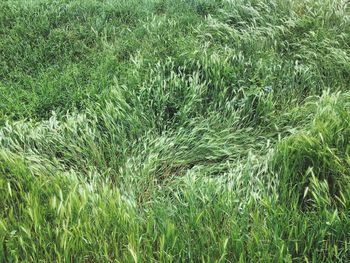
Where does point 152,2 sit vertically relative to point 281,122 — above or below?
above

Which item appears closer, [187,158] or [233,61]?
[187,158]

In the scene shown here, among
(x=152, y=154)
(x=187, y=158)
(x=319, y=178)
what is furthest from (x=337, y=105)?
(x=152, y=154)

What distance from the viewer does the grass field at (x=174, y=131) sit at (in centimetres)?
285

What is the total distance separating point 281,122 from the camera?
4.53m

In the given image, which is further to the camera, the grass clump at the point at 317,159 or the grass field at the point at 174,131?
the grass clump at the point at 317,159

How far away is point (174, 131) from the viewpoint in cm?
437

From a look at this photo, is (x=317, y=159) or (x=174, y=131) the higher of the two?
(x=317, y=159)

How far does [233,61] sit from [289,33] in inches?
48.0

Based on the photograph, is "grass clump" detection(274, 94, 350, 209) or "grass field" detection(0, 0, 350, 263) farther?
"grass clump" detection(274, 94, 350, 209)

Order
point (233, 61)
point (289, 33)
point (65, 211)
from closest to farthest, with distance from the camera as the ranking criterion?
point (65, 211) → point (233, 61) → point (289, 33)

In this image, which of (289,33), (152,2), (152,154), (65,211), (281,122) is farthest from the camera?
(152,2)

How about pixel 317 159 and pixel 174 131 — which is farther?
pixel 174 131

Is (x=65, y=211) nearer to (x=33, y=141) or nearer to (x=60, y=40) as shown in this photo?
(x=33, y=141)

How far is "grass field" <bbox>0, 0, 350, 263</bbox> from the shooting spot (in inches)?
112
